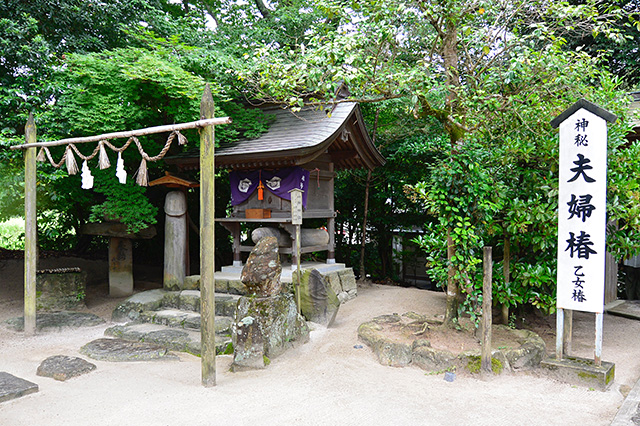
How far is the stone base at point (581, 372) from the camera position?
16.0 feet

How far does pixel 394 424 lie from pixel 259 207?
615 centimetres

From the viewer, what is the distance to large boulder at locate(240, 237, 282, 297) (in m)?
5.85

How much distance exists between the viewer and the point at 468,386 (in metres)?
4.96

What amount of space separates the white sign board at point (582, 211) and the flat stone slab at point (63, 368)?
233 inches

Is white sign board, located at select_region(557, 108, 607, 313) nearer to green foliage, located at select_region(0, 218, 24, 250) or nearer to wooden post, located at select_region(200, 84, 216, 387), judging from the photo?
wooden post, located at select_region(200, 84, 216, 387)

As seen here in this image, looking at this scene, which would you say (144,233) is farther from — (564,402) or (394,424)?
(564,402)

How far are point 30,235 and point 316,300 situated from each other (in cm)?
502

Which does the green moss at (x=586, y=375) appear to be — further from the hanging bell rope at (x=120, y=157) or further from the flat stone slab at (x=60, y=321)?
the flat stone slab at (x=60, y=321)

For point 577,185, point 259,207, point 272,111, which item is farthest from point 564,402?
point 272,111

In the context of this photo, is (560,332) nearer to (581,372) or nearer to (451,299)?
(581,372)

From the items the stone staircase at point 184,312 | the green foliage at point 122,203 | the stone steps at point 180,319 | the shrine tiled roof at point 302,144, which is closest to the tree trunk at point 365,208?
the shrine tiled roof at point 302,144

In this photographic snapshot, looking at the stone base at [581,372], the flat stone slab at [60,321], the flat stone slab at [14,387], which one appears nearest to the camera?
the flat stone slab at [14,387]

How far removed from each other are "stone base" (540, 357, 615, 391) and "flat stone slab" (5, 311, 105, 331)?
756 centimetres

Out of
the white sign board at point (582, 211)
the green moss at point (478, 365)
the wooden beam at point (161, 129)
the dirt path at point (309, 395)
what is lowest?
the dirt path at point (309, 395)
